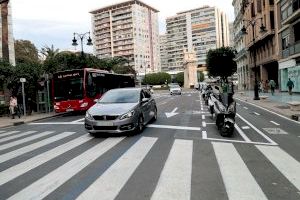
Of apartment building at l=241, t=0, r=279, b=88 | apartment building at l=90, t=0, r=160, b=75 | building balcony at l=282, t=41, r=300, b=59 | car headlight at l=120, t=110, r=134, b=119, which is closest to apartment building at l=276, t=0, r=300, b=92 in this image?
building balcony at l=282, t=41, r=300, b=59

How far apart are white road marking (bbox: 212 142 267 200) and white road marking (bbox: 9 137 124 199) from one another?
9.21 ft

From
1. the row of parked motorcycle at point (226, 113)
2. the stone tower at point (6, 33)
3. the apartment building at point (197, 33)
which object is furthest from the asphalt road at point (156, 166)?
the apartment building at point (197, 33)

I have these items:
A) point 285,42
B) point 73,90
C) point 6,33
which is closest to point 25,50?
point 6,33

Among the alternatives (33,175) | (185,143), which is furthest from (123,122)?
(33,175)

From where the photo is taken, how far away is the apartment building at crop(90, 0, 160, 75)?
152 metres

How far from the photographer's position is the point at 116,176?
7.17 m

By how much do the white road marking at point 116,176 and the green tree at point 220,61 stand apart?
232ft

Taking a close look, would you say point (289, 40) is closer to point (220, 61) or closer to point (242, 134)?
point (242, 134)

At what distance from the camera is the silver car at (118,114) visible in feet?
39.8

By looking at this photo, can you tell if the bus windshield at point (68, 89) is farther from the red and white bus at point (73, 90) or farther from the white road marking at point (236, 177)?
the white road marking at point (236, 177)

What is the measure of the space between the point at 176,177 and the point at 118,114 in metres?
5.46

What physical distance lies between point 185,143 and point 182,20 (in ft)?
596

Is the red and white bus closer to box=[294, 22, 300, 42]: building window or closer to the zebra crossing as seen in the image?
the zebra crossing

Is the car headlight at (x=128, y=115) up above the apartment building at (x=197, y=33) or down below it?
below
